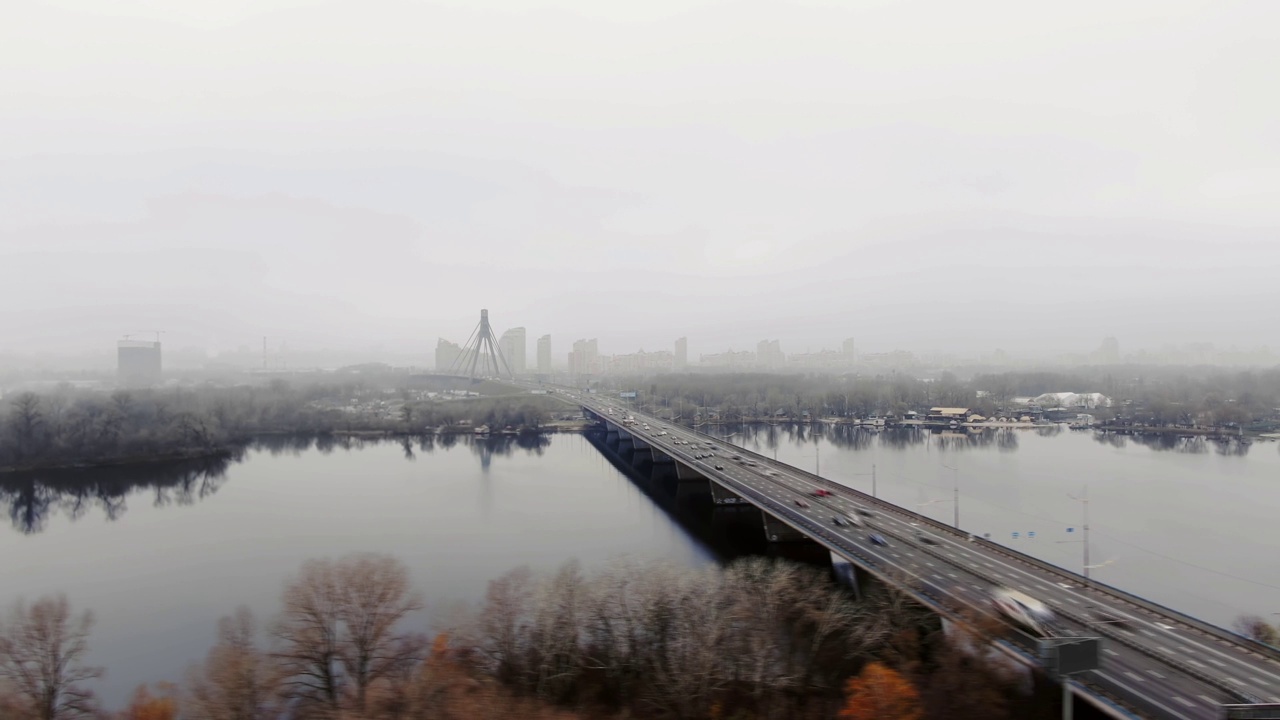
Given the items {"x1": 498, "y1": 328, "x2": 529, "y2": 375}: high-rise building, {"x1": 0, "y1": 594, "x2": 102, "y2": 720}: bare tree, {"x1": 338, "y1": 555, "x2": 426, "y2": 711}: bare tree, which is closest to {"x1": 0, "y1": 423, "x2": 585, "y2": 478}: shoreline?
{"x1": 0, "y1": 594, "x2": 102, "y2": 720}: bare tree

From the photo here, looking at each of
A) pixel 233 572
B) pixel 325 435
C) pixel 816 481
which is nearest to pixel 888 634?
pixel 816 481

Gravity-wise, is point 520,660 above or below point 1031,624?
below

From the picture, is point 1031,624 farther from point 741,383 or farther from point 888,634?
point 741,383

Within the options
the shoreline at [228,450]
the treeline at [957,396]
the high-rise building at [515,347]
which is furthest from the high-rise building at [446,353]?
the shoreline at [228,450]

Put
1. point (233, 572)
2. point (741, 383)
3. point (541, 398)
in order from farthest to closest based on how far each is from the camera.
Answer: point (741, 383)
point (541, 398)
point (233, 572)

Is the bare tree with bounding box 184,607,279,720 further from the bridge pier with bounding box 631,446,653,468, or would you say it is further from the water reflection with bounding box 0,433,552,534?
the bridge pier with bounding box 631,446,653,468

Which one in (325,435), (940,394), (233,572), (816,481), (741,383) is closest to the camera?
(233,572)

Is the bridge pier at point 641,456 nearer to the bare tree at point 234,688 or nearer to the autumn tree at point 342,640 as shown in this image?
the autumn tree at point 342,640
